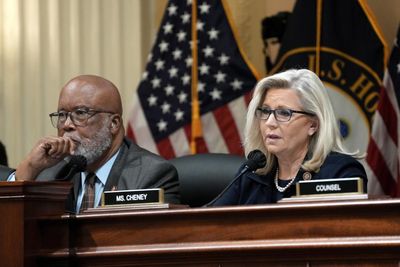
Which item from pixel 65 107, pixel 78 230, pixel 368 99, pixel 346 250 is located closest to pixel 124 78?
pixel 368 99

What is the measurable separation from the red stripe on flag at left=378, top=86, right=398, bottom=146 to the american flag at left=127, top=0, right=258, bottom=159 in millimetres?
857

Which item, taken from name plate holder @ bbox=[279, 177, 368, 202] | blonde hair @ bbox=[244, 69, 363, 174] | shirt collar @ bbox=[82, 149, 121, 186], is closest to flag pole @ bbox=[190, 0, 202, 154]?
shirt collar @ bbox=[82, 149, 121, 186]

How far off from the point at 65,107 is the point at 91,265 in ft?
4.47

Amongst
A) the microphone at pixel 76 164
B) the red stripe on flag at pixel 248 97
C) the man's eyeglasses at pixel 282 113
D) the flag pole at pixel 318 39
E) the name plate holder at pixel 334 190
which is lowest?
the name plate holder at pixel 334 190

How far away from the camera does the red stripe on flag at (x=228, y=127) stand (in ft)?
18.3

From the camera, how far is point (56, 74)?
6.07 meters

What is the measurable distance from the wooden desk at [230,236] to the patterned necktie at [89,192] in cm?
102

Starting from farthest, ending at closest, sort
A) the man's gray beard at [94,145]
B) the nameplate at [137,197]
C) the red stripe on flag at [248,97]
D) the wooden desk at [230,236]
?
the red stripe on flag at [248,97]
the man's gray beard at [94,145]
the nameplate at [137,197]
the wooden desk at [230,236]

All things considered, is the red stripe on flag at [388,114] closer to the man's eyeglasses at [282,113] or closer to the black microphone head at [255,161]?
the man's eyeglasses at [282,113]

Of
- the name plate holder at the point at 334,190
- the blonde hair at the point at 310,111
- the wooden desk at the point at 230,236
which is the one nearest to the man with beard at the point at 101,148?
the blonde hair at the point at 310,111

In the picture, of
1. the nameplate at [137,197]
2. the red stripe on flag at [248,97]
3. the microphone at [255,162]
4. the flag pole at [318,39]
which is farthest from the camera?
the red stripe on flag at [248,97]

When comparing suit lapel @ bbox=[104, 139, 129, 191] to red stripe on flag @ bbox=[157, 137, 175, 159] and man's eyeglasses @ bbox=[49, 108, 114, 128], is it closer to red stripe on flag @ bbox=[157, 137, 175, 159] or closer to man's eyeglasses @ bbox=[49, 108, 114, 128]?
man's eyeglasses @ bbox=[49, 108, 114, 128]

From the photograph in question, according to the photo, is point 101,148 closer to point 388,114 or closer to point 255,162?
point 255,162

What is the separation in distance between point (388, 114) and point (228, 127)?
3.44ft
